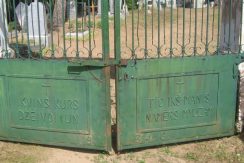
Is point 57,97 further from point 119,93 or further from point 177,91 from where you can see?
point 177,91

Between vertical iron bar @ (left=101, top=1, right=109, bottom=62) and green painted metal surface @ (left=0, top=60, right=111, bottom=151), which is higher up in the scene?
vertical iron bar @ (left=101, top=1, right=109, bottom=62)

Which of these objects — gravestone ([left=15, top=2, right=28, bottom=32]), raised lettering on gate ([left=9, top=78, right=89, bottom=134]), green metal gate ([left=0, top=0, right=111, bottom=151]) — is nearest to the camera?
green metal gate ([left=0, top=0, right=111, bottom=151])

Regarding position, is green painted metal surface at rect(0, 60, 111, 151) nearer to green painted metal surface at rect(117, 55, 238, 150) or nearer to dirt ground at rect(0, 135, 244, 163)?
dirt ground at rect(0, 135, 244, 163)

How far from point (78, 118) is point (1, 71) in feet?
3.31

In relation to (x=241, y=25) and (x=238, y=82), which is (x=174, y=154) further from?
(x=241, y=25)

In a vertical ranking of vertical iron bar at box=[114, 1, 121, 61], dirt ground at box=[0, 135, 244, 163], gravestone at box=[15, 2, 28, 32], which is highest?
gravestone at box=[15, 2, 28, 32]

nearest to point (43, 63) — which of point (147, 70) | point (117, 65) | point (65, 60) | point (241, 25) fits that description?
point (65, 60)

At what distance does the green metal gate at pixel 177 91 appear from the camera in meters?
4.21

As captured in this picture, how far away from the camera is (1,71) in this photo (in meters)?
4.35

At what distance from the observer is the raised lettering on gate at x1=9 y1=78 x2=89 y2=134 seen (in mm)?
4273

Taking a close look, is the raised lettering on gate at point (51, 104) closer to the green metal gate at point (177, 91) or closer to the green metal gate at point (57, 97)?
the green metal gate at point (57, 97)

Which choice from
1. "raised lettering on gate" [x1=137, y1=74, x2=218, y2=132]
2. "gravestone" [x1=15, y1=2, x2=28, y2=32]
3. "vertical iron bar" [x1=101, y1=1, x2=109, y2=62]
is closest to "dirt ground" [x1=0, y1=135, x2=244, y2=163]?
"raised lettering on gate" [x1=137, y1=74, x2=218, y2=132]

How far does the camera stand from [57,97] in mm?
4328

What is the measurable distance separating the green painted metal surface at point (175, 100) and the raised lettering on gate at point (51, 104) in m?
0.42
